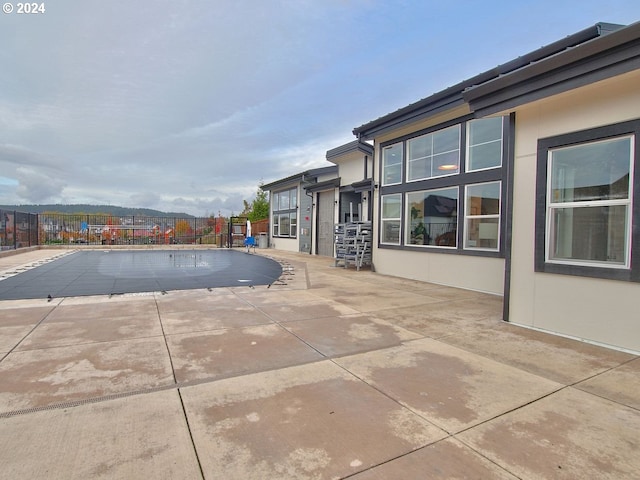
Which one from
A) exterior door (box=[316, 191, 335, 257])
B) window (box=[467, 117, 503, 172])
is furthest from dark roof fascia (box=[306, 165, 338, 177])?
window (box=[467, 117, 503, 172])

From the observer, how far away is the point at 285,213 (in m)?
22.3

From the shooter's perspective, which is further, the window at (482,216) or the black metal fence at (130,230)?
the black metal fence at (130,230)

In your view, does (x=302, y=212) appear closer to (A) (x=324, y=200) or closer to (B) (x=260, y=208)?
(A) (x=324, y=200)

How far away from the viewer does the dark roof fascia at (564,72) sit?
3842 millimetres

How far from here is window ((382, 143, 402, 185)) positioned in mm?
10914

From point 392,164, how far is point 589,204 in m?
6.89

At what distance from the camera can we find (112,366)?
354 cm

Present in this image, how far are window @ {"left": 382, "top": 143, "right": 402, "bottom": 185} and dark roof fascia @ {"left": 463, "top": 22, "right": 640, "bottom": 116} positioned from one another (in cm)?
520

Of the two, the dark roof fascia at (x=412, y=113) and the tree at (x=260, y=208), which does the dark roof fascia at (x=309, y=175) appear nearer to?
the dark roof fascia at (x=412, y=113)

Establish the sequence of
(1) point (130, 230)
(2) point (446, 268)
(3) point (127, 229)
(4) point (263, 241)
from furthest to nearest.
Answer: (4) point (263, 241), (1) point (130, 230), (3) point (127, 229), (2) point (446, 268)

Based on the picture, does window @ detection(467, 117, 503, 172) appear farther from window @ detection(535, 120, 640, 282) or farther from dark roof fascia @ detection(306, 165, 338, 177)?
dark roof fascia @ detection(306, 165, 338, 177)

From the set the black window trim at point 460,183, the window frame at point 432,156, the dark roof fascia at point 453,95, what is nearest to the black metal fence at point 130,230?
the dark roof fascia at point 453,95

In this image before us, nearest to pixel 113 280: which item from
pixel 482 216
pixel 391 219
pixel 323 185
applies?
pixel 391 219

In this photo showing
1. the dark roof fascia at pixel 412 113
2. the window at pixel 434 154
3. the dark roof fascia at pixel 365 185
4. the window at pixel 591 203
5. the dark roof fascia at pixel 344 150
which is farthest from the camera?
the dark roof fascia at pixel 344 150
